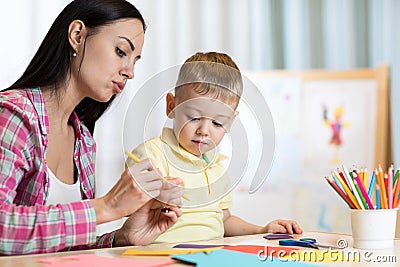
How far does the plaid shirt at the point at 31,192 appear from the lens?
1003 mm

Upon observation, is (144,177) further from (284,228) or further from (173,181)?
(284,228)

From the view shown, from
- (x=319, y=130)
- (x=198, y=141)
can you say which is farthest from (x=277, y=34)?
(x=198, y=141)

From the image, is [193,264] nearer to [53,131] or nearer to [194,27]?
[53,131]

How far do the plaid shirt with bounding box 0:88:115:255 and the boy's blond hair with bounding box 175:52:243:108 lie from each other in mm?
275

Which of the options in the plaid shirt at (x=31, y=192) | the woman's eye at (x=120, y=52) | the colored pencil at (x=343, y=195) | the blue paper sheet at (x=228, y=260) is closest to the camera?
the blue paper sheet at (x=228, y=260)

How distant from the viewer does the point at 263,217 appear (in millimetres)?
2930

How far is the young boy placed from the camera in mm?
1142

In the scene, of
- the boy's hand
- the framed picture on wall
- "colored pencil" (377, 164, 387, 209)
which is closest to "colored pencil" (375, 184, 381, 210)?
"colored pencil" (377, 164, 387, 209)

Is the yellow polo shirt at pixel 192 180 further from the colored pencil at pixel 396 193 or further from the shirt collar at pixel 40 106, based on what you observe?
the colored pencil at pixel 396 193

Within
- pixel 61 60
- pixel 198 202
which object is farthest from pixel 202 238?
pixel 61 60

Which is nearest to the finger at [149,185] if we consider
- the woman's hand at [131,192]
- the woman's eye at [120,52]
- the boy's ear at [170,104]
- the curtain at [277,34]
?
the woman's hand at [131,192]

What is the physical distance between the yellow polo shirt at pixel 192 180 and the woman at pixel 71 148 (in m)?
0.06

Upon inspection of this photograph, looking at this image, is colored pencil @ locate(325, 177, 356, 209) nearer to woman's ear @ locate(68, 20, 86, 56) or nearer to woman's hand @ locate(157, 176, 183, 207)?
woman's hand @ locate(157, 176, 183, 207)

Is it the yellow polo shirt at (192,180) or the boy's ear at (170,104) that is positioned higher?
the boy's ear at (170,104)
